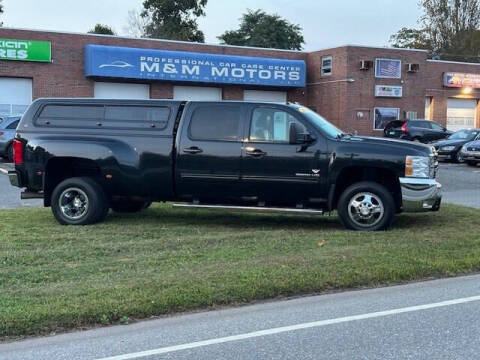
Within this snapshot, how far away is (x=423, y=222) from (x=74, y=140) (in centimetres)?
573

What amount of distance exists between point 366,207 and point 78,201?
4.44 meters

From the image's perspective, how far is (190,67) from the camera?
3300 centimetres

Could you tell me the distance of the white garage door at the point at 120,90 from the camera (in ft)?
105

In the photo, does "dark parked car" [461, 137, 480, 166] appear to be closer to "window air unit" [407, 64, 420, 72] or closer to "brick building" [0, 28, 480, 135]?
"brick building" [0, 28, 480, 135]

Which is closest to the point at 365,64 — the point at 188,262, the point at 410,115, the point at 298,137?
the point at 410,115

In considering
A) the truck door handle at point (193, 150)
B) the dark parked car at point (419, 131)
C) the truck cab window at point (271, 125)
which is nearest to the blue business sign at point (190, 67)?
the dark parked car at point (419, 131)

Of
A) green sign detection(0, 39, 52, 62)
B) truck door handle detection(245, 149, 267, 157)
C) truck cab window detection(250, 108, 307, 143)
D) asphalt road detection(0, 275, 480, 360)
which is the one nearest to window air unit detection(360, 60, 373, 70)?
green sign detection(0, 39, 52, 62)

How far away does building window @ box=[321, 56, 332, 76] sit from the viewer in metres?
36.3

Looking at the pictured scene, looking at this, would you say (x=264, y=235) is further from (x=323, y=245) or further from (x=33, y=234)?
(x=33, y=234)

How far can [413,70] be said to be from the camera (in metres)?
37.2

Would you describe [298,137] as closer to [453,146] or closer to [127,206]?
[127,206]

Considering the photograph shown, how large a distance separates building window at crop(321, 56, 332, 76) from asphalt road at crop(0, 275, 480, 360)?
1244 inches

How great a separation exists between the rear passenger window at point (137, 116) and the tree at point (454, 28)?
173 ft

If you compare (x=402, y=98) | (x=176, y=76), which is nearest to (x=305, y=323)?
(x=176, y=76)
